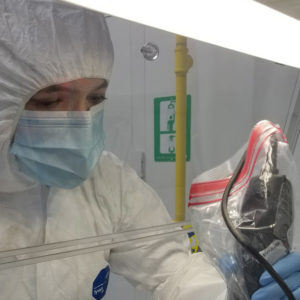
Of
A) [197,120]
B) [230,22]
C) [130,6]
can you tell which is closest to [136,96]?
[197,120]

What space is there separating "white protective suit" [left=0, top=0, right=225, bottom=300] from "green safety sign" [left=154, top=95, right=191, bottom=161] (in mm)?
444

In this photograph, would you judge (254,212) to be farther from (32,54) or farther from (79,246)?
(32,54)

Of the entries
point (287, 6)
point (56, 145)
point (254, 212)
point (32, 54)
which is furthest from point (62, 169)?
point (287, 6)

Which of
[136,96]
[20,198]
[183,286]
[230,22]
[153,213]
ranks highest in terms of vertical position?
[230,22]

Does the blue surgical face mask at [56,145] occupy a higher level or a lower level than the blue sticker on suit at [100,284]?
higher

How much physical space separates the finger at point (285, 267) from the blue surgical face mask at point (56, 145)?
0.51m

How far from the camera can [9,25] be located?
74 cm

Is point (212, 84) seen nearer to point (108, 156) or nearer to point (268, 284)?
point (108, 156)

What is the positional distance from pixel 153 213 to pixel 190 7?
0.67 metres

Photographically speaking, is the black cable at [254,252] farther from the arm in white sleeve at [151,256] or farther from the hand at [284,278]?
the arm in white sleeve at [151,256]

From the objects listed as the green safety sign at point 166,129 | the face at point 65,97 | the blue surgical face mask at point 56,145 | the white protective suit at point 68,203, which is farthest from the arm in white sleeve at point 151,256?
the green safety sign at point 166,129

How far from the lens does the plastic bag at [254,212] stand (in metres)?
0.63

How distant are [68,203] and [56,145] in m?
0.18

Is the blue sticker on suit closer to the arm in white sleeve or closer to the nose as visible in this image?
the arm in white sleeve
